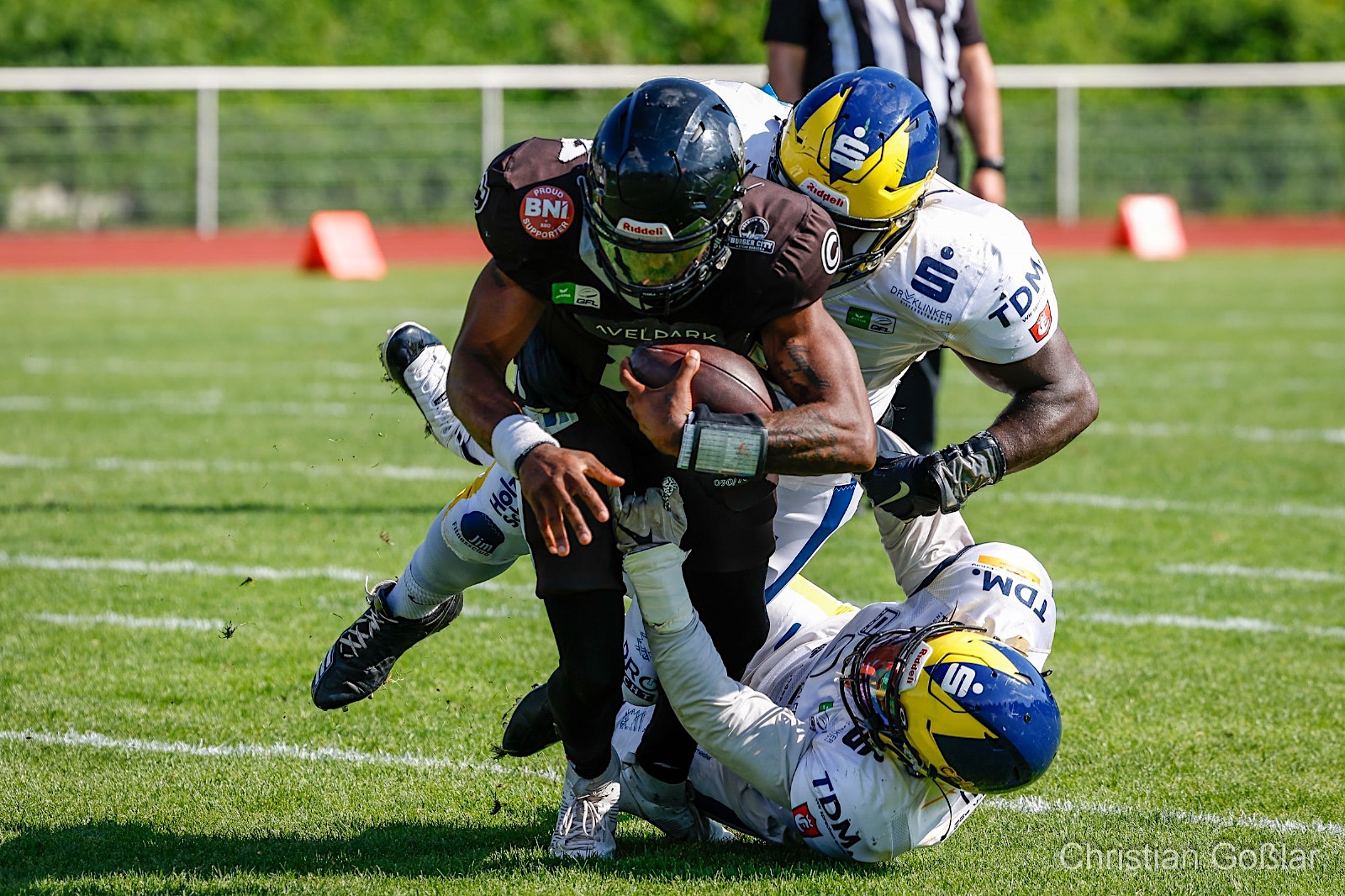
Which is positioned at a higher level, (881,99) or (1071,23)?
(881,99)

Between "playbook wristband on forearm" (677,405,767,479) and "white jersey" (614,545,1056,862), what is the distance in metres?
0.38

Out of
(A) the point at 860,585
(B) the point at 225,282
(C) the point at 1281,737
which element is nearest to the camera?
(C) the point at 1281,737

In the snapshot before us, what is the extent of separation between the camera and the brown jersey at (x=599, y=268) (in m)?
3.26

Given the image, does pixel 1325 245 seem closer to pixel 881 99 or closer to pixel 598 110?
pixel 598 110

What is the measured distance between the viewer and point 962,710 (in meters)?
3.21

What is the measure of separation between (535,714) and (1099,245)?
1734 centimetres

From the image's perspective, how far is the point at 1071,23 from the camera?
1007 inches

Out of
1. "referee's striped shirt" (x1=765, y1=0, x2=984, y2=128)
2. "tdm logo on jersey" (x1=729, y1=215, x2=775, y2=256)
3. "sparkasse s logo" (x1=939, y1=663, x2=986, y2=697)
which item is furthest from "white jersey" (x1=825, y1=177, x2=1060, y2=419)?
"referee's striped shirt" (x1=765, y1=0, x2=984, y2=128)

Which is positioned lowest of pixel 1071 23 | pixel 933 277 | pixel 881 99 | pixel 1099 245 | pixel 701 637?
pixel 1099 245

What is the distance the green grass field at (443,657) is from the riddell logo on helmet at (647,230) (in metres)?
1.28

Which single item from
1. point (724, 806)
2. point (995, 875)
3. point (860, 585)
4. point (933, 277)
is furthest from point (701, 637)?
point (860, 585)

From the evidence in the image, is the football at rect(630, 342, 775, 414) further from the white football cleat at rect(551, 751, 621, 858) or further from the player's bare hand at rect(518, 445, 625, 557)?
the white football cleat at rect(551, 751, 621, 858)

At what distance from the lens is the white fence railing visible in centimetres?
1995

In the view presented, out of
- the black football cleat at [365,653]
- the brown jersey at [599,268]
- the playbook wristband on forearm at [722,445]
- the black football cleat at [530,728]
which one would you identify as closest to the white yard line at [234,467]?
the black football cleat at [365,653]
